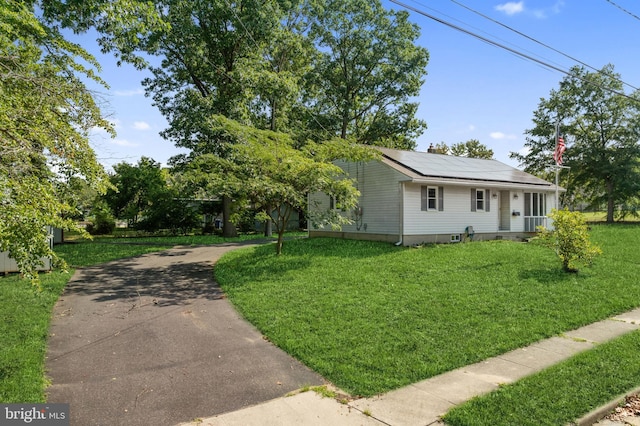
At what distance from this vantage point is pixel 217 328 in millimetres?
7344

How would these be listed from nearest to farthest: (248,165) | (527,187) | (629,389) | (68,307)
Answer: (629,389) → (68,307) → (248,165) → (527,187)

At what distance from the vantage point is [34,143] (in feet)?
18.3

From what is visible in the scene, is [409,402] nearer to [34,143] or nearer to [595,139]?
[34,143]

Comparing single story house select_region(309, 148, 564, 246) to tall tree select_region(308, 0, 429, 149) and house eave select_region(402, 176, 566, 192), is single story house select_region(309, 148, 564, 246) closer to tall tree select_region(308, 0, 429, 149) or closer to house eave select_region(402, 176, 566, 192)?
house eave select_region(402, 176, 566, 192)

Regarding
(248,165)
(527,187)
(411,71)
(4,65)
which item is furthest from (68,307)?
(411,71)

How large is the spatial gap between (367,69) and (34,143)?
30315 millimetres

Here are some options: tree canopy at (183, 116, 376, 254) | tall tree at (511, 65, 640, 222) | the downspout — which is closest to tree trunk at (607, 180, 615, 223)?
tall tree at (511, 65, 640, 222)

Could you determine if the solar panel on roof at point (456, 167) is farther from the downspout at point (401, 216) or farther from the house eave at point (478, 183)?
the downspout at point (401, 216)

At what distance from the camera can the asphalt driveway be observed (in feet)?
14.9

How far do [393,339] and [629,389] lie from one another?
3.04 m

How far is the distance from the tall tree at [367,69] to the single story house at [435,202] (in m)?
13.0

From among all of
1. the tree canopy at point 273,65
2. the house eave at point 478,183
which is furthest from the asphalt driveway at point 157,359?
the house eave at point 478,183

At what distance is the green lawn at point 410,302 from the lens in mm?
5859

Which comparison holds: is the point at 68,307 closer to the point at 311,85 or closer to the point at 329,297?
the point at 329,297
